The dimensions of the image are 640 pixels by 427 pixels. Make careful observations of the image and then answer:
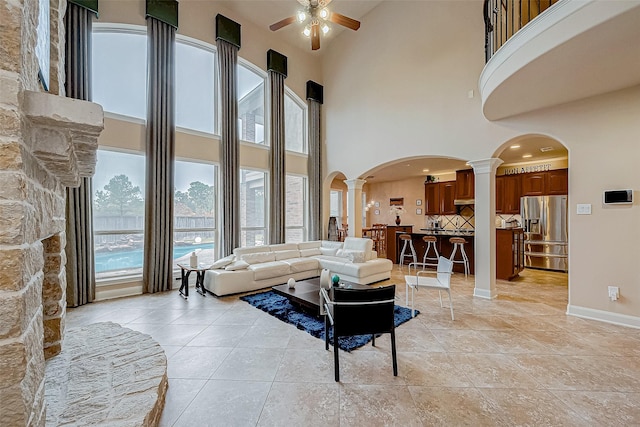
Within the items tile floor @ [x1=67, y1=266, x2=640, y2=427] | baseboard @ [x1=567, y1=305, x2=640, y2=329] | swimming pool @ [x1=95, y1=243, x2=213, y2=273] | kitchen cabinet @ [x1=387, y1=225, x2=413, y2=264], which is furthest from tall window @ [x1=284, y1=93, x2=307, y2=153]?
baseboard @ [x1=567, y1=305, x2=640, y2=329]

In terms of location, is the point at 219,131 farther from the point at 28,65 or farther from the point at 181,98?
the point at 28,65

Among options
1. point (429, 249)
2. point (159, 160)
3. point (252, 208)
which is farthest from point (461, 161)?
point (159, 160)

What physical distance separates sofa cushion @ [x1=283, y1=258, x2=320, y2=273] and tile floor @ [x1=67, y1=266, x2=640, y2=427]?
5.58 feet

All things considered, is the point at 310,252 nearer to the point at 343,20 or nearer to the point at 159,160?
the point at 159,160

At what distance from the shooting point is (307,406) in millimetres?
1928

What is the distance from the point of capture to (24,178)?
106cm

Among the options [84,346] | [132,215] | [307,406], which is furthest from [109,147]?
[307,406]

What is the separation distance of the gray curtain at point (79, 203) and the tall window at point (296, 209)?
13.4ft

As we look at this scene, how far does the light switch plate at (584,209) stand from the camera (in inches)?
139

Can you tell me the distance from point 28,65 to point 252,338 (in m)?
2.74

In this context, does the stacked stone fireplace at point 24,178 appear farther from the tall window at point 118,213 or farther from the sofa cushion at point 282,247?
the sofa cushion at point 282,247

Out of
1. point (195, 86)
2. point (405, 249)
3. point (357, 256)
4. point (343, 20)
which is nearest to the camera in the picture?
point (343, 20)

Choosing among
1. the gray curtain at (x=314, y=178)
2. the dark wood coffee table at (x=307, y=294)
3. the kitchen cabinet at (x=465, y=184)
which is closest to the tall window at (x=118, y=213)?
the dark wood coffee table at (x=307, y=294)

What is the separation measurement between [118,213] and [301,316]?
3.66 metres
